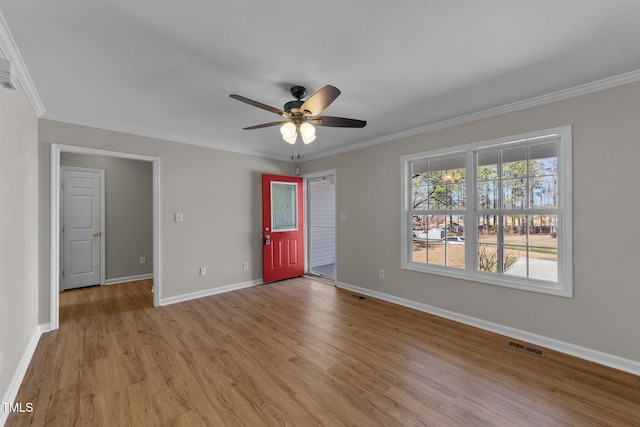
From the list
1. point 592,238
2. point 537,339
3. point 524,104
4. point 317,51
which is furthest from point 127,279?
point 592,238

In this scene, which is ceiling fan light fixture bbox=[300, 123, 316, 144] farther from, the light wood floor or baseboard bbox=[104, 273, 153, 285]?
baseboard bbox=[104, 273, 153, 285]

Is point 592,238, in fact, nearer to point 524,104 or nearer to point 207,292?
point 524,104

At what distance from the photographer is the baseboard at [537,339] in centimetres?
223

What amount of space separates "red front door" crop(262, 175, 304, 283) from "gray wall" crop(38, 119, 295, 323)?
0.55 feet

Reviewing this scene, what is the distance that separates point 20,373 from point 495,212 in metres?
4.56

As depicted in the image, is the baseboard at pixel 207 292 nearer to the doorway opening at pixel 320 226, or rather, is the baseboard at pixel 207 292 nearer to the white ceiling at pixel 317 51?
the doorway opening at pixel 320 226

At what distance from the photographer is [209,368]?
2.26 m

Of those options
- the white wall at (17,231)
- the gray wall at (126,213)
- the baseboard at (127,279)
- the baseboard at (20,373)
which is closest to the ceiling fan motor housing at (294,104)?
the white wall at (17,231)

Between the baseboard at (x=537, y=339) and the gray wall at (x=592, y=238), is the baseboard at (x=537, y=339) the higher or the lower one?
the lower one

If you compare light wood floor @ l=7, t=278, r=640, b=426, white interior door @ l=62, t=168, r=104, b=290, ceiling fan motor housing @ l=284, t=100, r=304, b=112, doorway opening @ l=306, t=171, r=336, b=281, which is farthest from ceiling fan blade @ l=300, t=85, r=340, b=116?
white interior door @ l=62, t=168, r=104, b=290

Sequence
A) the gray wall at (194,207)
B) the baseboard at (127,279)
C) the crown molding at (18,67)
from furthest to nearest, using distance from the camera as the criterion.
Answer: the baseboard at (127,279) < the gray wall at (194,207) < the crown molding at (18,67)

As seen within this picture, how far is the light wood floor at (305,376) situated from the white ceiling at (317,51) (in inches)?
94.6

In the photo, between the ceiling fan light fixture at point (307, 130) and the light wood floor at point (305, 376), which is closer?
the light wood floor at point (305, 376)

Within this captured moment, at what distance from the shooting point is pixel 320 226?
5.86 meters
